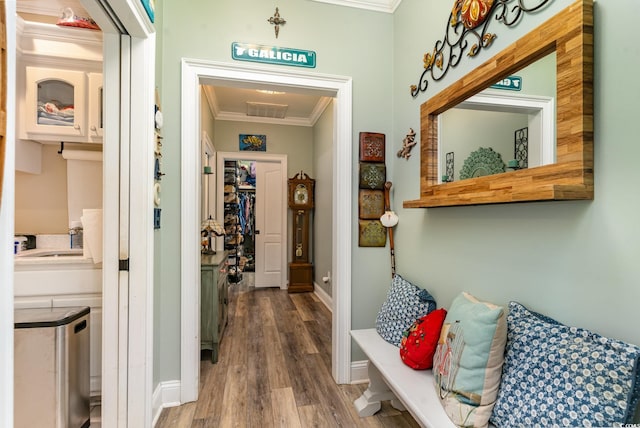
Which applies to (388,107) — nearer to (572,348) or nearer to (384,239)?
(384,239)

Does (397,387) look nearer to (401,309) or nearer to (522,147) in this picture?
(401,309)

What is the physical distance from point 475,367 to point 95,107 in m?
2.58

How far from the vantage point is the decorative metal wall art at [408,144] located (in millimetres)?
1992

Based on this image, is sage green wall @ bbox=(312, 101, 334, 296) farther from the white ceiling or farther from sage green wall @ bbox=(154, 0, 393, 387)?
sage green wall @ bbox=(154, 0, 393, 387)

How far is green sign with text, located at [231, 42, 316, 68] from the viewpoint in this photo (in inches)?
80.5

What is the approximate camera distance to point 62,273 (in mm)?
1846

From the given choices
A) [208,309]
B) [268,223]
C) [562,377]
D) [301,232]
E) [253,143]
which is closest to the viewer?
[562,377]

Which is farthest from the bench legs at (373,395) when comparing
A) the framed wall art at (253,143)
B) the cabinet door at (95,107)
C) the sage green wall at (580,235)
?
the framed wall art at (253,143)

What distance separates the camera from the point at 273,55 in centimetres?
209

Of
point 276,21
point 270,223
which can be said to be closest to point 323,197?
point 270,223

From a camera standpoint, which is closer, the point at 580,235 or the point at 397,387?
the point at 580,235

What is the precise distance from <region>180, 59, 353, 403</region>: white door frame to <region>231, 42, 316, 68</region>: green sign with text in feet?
0.19

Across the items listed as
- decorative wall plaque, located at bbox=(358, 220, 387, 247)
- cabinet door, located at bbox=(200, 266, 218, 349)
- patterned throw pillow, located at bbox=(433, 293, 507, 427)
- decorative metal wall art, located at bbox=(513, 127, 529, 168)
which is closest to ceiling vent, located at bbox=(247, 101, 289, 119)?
cabinet door, located at bbox=(200, 266, 218, 349)

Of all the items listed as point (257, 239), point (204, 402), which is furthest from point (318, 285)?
point (204, 402)
